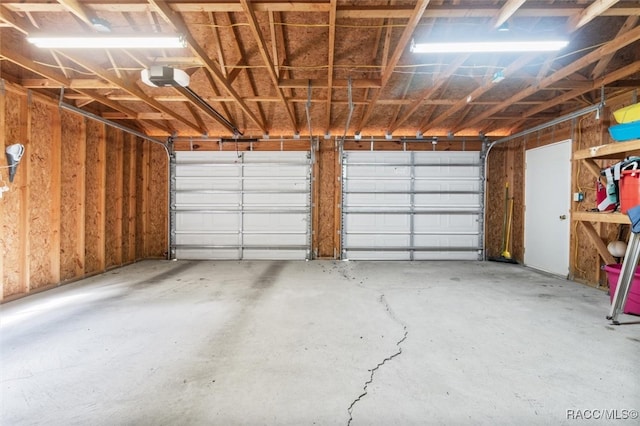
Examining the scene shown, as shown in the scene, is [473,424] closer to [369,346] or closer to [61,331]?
[369,346]

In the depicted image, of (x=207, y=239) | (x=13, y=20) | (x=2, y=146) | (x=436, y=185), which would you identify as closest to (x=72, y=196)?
(x=2, y=146)

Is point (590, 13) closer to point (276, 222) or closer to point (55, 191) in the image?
point (276, 222)

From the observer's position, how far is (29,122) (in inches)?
171

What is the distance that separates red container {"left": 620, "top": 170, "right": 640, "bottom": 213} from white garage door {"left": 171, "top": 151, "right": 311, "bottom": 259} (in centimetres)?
573

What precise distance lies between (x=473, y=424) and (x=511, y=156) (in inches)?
289

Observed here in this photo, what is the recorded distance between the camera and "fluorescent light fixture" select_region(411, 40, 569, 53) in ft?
9.84

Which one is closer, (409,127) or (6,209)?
(6,209)

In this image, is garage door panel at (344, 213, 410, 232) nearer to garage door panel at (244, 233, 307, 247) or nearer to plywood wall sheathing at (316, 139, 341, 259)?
plywood wall sheathing at (316, 139, 341, 259)

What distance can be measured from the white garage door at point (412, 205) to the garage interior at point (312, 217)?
61 millimetres

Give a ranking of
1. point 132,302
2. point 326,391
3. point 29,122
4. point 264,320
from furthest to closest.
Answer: point 29,122 < point 132,302 < point 264,320 < point 326,391

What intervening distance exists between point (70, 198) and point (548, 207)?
980cm

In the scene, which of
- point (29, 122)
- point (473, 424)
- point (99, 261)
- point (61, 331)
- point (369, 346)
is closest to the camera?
point (473, 424)

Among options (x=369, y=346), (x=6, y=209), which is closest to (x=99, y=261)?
(x=6, y=209)

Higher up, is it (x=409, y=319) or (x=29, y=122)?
(x=29, y=122)
